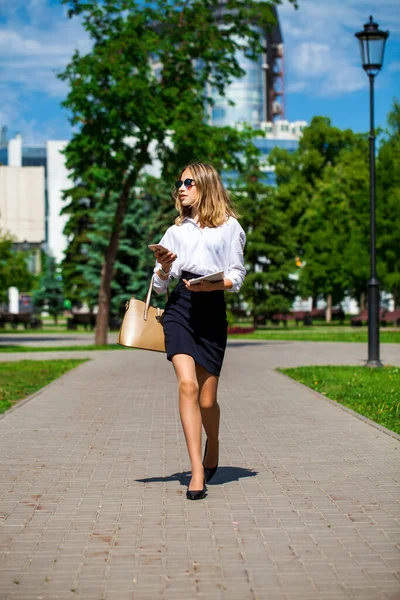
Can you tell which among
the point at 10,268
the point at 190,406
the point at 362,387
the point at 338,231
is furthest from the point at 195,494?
the point at 338,231

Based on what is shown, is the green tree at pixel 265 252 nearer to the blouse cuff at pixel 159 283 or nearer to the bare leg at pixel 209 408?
the bare leg at pixel 209 408

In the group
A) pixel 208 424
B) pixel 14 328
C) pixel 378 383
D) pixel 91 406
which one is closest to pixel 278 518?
pixel 208 424

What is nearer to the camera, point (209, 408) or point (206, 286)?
Answer: point (206, 286)

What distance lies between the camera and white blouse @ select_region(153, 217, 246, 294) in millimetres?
6215

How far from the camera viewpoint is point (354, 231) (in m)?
48.7

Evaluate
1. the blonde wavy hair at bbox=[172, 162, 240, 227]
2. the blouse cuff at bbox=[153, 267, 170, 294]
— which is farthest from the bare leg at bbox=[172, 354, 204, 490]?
the blonde wavy hair at bbox=[172, 162, 240, 227]

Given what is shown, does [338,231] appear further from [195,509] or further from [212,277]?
[195,509]

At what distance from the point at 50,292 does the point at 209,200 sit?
62672 millimetres

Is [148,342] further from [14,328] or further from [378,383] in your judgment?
[14,328]

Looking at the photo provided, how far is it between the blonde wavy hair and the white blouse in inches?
2.3

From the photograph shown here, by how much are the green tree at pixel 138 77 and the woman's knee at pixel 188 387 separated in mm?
20157

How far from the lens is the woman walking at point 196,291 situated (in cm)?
621

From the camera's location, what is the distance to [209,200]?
6.32m

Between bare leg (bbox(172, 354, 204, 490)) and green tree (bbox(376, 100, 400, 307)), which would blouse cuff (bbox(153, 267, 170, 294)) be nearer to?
bare leg (bbox(172, 354, 204, 490))
